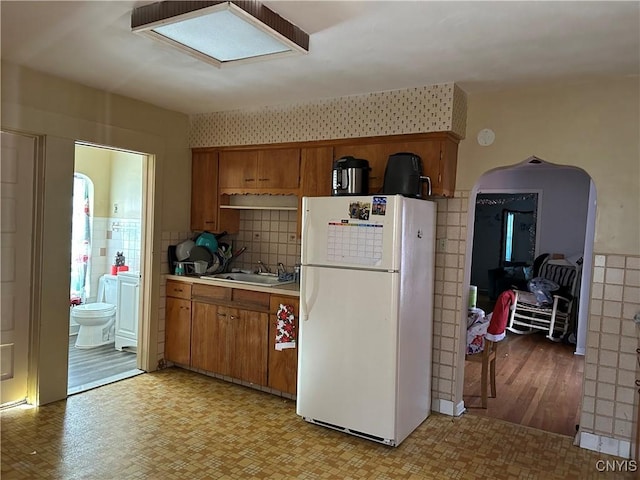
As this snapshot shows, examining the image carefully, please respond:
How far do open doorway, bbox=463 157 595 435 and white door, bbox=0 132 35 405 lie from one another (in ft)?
10.3

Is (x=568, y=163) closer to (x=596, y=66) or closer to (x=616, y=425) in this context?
(x=596, y=66)

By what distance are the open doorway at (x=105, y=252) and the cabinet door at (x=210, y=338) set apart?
105 centimetres

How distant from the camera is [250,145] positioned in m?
4.06

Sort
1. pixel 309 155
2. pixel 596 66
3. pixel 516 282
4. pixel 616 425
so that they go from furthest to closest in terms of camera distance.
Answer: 1. pixel 516 282
2. pixel 309 155
3. pixel 616 425
4. pixel 596 66

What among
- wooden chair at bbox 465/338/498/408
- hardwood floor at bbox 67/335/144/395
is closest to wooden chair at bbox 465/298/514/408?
wooden chair at bbox 465/338/498/408

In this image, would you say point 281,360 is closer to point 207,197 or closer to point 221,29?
point 207,197

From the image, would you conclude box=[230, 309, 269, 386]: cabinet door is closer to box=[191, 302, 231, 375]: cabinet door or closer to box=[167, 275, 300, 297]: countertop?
box=[191, 302, 231, 375]: cabinet door

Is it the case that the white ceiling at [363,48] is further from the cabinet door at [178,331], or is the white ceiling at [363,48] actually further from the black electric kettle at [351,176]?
the cabinet door at [178,331]

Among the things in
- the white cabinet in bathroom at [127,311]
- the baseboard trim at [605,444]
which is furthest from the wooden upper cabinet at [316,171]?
the baseboard trim at [605,444]

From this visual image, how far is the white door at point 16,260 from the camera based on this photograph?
3225 mm

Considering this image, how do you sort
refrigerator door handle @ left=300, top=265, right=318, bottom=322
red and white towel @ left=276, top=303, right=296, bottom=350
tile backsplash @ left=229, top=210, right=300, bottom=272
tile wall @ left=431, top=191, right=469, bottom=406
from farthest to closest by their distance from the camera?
tile backsplash @ left=229, top=210, right=300, bottom=272 → red and white towel @ left=276, top=303, right=296, bottom=350 → tile wall @ left=431, top=191, right=469, bottom=406 → refrigerator door handle @ left=300, top=265, right=318, bottom=322

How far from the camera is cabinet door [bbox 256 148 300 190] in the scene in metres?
3.84

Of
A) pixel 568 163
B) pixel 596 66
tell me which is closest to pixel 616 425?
pixel 568 163

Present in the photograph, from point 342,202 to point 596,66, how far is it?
166 centimetres
